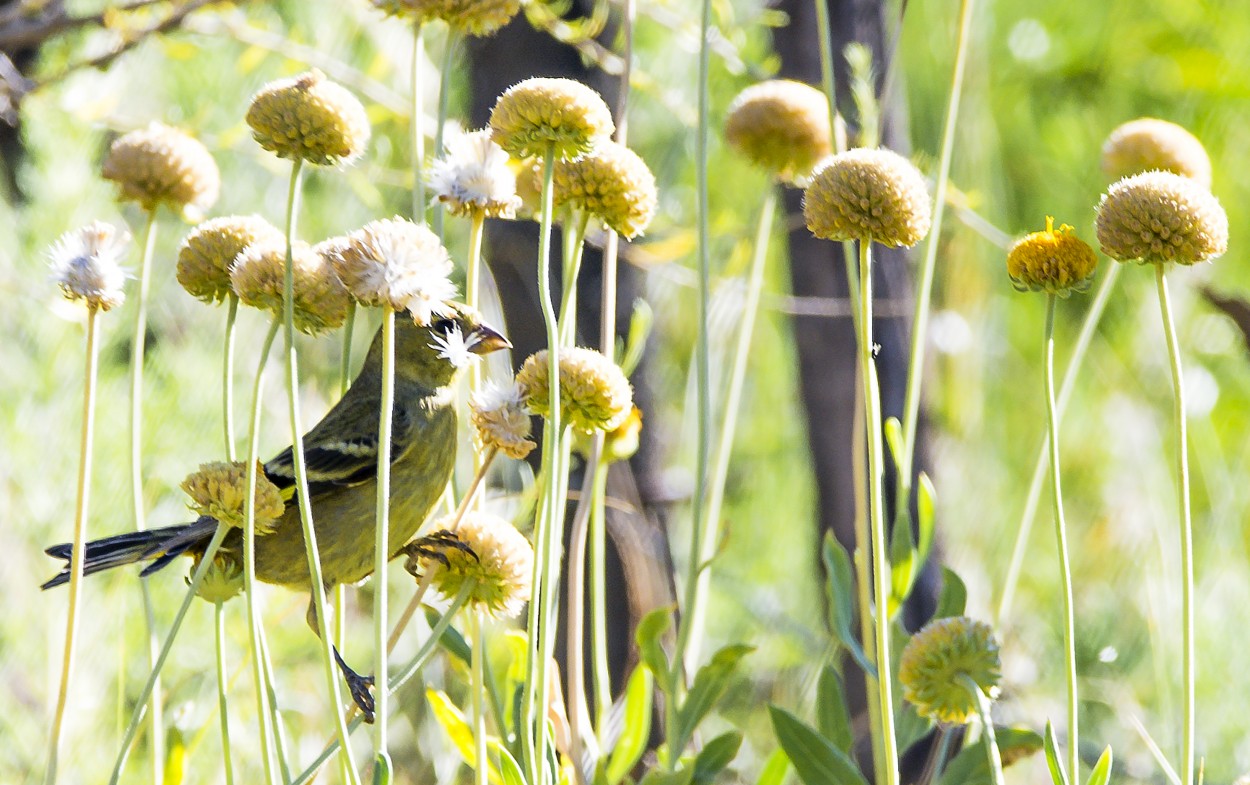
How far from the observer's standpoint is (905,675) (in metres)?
1.21

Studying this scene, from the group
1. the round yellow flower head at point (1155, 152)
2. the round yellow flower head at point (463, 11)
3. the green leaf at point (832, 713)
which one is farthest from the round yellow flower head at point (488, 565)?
the round yellow flower head at point (1155, 152)

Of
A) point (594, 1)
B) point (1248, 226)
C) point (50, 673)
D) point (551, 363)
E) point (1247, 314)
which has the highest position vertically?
point (594, 1)

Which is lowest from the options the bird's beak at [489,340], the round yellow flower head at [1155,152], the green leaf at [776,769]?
the green leaf at [776,769]

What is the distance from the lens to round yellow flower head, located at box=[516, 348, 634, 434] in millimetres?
1153

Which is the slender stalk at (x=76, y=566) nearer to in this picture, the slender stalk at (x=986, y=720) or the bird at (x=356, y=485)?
the bird at (x=356, y=485)

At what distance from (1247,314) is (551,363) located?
1.12 m

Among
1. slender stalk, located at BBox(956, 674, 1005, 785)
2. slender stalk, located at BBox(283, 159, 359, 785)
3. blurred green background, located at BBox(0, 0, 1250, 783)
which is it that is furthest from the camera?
blurred green background, located at BBox(0, 0, 1250, 783)

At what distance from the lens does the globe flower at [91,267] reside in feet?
3.86

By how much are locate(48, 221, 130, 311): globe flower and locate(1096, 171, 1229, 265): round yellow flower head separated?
89 cm

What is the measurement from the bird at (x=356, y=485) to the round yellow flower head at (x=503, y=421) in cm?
33

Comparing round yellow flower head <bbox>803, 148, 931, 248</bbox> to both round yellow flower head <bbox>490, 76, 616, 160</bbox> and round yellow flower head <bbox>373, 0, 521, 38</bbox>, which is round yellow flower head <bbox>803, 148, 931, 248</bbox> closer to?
round yellow flower head <bbox>490, 76, 616, 160</bbox>

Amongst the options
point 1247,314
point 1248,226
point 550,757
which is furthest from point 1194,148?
point 1248,226

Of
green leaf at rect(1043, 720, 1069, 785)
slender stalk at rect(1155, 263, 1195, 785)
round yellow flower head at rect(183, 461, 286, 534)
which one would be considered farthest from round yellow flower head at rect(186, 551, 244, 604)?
slender stalk at rect(1155, 263, 1195, 785)

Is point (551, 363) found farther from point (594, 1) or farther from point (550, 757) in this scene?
point (594, 1)
